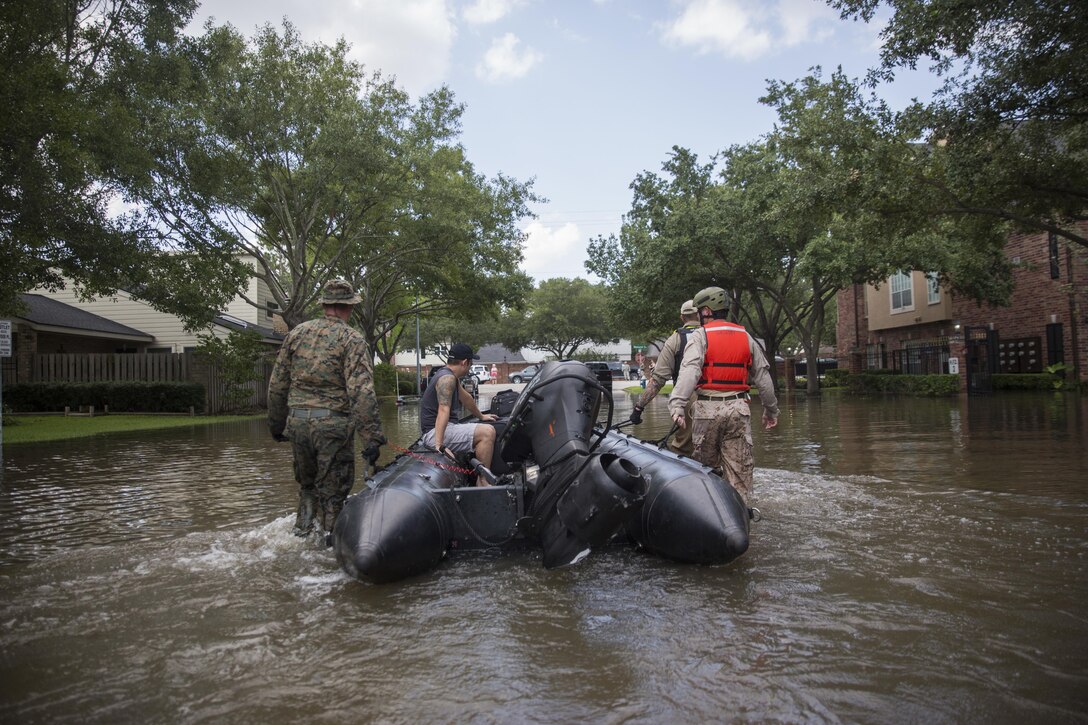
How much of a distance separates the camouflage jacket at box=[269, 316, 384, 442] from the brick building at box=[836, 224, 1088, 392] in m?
20.3

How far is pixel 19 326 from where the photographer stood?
918 inches

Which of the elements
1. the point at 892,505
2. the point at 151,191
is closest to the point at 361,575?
the point at 892,505

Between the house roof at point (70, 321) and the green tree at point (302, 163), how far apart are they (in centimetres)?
637

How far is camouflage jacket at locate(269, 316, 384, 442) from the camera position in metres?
5.45

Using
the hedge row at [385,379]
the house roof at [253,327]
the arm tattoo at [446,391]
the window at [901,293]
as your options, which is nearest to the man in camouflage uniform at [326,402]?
the arm tattoo at [446,391]

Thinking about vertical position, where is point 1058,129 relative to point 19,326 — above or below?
above

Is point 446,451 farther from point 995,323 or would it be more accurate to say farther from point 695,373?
point 995,323

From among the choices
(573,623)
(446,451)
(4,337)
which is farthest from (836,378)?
(573,623)

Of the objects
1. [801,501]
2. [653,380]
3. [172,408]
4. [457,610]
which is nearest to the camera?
[457,610]

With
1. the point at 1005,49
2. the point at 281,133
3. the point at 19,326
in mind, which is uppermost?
the point at 281,133

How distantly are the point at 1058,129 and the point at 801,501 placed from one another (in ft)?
31.3

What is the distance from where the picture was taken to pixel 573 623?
3.90 metres

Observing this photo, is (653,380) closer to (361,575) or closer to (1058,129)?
(361,575)

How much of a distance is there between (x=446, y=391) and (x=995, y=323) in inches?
1077
